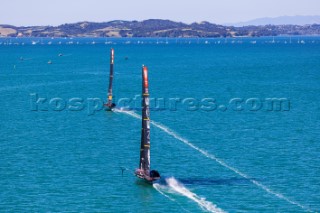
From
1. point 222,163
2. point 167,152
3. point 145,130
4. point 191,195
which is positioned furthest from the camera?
point 167,152

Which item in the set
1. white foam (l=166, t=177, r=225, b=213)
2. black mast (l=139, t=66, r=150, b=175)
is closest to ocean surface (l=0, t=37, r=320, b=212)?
white foam (l=166, t=177, r=225, b=213)

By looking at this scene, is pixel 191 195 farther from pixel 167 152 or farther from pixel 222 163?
pixel 167 152

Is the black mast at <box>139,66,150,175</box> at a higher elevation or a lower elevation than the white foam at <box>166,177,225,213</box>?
higher

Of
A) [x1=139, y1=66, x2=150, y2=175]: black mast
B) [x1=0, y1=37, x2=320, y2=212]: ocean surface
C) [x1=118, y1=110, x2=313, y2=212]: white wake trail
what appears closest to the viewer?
[x1=118, y1=110, x2=313, y2=212]: white wake trail

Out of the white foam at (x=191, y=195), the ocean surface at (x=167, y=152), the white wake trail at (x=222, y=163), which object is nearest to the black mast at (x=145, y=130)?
the ocean surface at (x=167, y=152)

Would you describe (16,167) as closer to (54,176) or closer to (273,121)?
(54,176)

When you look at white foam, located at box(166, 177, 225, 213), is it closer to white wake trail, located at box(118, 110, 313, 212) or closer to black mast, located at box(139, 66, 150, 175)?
black mast, located at box(139, 66, 150, 175)

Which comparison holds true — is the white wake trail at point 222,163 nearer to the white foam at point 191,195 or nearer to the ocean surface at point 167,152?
the ocean surface at point 167,152

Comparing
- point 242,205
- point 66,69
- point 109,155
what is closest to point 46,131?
point 109,155

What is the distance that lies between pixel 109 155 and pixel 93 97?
55875 millimetres

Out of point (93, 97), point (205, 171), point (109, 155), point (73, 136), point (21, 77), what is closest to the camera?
point (205, 171)

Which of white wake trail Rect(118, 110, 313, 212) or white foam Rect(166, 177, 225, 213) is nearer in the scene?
white foam Rect(166, 177, 225, 213)

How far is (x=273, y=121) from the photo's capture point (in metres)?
88.5

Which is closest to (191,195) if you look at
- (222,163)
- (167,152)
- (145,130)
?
(145,130)
